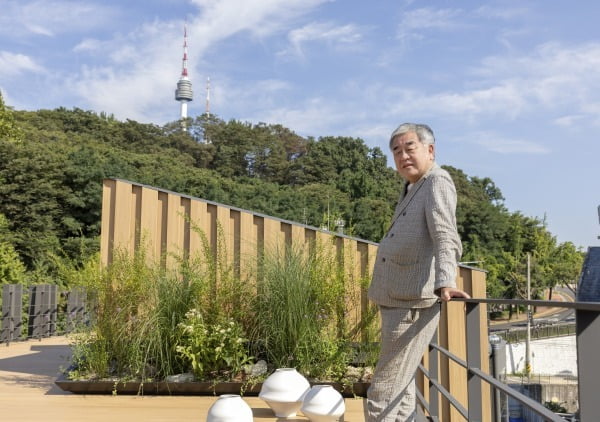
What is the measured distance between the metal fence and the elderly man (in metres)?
6.05

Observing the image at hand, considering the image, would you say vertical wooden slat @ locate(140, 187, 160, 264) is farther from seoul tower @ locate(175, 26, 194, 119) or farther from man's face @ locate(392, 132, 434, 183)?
seoul tower @ locate(175, 26, 194, 119)

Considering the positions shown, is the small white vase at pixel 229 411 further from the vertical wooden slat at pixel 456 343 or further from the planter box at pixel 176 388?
the vertical wooden slat at pixel 456 343

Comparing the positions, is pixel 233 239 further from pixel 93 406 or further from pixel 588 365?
pixel 588 365

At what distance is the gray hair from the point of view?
2.06 meters

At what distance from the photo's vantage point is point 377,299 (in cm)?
208

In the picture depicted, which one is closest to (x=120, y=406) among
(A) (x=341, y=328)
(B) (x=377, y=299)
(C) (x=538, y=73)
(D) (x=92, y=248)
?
(A) (x=341, y=328)

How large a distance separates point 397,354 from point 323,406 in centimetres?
108

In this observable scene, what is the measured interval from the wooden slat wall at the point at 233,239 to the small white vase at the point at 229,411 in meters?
1.42

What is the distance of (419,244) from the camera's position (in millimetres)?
1987

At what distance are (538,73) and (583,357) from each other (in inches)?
880

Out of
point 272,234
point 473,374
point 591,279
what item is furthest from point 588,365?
point 591,279

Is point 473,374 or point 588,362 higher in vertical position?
point 588,362

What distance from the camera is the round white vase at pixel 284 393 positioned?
3.12 meters

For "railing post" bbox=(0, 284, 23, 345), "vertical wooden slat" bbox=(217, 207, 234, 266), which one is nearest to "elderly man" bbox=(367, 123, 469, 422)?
"vertical wooden slat" bbox=(217, 207, 234, 266)
